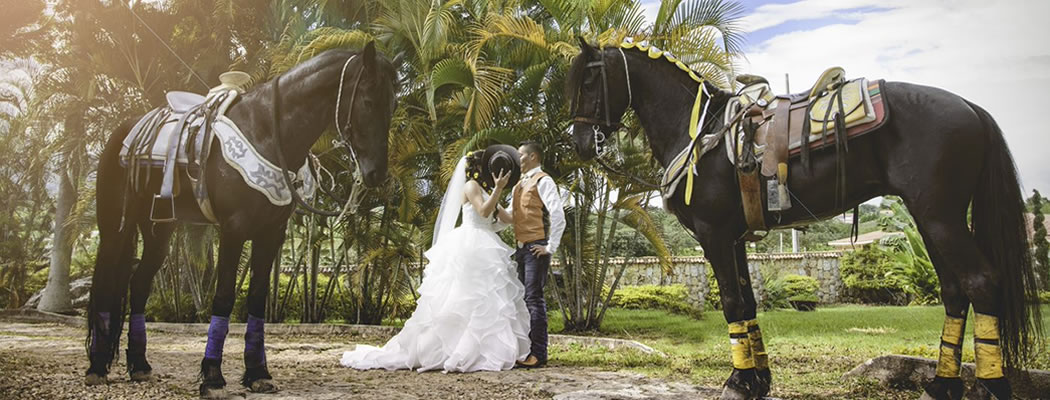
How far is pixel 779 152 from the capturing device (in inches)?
150

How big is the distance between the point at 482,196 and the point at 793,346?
3789 mm

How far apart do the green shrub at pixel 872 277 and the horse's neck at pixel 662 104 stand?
1291 centimetres

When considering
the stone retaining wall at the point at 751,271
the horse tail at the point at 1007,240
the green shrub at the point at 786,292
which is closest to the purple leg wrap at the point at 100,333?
the horse tail at the point at 1007,240

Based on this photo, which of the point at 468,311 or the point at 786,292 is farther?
the point at 786,292

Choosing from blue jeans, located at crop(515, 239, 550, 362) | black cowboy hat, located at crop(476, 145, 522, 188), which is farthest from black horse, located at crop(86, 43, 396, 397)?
blue jeans, located at crop(515, 239, 550, 362)

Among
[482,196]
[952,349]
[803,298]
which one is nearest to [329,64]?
[482,196]

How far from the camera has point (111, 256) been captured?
16.3 feet

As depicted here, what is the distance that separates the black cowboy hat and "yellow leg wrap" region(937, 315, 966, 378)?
360 centimetres

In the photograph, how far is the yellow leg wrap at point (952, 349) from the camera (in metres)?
3.57

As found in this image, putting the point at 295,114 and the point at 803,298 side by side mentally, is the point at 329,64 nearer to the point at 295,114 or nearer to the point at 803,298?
the point at 295,114

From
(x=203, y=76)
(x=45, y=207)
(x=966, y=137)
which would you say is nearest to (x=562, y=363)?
(x=966, y=137)

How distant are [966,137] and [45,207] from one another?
25.7 m

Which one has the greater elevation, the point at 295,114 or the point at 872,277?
the point at 295,114

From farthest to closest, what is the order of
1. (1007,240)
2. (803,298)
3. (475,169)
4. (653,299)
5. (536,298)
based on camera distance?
1. (803,298)
2. (653,299)
3. (475,169)
4. (536,298)
5. (1007,240)
